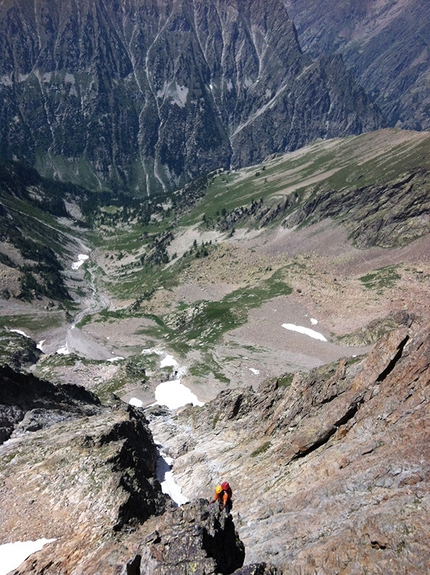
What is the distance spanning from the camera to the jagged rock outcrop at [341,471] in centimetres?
1920

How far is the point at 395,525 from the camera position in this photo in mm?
19125

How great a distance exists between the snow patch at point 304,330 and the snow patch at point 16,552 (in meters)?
93.1

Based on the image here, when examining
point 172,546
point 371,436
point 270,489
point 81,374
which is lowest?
point 81,374

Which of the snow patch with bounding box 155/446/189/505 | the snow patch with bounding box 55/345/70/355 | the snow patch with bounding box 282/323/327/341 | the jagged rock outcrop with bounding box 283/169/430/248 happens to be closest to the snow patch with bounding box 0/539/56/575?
the snow patch with bounding box 155/446/189/505

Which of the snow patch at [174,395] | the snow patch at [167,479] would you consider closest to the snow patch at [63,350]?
the snow patch at [174,395]

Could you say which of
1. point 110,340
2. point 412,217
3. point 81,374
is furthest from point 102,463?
point 412,217

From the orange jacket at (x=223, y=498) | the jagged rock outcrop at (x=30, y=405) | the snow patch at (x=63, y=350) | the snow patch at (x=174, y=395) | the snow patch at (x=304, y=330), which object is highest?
the orange jacket at (x=223, y=498)

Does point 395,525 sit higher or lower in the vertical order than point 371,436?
higher

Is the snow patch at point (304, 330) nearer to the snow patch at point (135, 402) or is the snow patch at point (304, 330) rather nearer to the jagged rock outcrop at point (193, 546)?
the snow patch at point (135, 402)

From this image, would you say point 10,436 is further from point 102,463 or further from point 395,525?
point 395,525

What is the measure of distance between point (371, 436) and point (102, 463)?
20852 mm

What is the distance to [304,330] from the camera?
386 ft

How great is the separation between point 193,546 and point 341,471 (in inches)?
413

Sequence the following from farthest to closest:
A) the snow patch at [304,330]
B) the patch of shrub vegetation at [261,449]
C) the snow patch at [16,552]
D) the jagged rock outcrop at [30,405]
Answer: the snow patch at [304,330], the jagged rock outcrop at [30,405], the patch of shrub vegetation at [261,449], the snow patch at [16,552]
